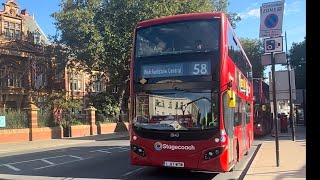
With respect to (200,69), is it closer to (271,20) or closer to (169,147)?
(169,147)

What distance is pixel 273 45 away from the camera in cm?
1282

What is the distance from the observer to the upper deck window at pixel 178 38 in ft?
35.5

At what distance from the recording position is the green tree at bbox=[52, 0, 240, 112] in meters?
37.6

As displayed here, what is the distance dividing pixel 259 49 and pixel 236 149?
1919 inches

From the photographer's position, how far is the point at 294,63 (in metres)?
49.9

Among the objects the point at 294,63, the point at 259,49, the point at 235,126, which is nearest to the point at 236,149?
the point at 235,126

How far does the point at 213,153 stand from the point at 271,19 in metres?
4.53

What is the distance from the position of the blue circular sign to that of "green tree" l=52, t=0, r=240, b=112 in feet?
80.7

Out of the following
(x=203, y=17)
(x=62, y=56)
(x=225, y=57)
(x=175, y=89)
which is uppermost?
(x=62, y=56)

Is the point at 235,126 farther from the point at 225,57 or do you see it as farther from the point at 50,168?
the point at 50,168

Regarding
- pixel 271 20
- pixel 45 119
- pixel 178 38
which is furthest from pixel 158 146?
pixel 45 119

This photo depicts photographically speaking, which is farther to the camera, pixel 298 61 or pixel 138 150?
pixel 298 61

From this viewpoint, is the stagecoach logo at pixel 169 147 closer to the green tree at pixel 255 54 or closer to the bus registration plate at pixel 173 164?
the bus registration plate at pixel 173 164

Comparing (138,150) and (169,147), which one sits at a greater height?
(169,147)
